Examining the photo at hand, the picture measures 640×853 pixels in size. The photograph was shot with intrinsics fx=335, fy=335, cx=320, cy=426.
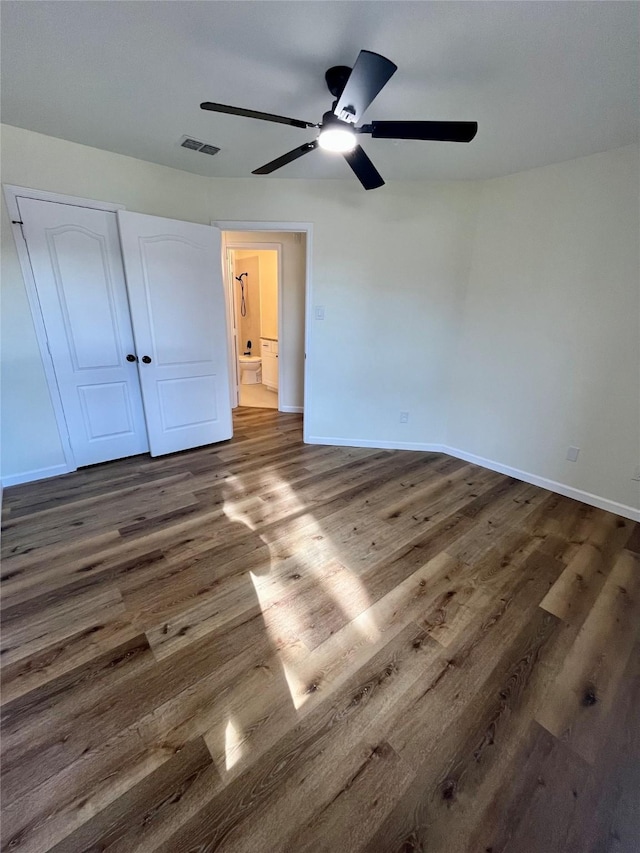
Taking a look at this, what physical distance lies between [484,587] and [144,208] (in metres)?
3.90

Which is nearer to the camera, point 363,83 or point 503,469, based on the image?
point 363,83

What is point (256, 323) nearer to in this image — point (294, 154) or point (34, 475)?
point (34, 475)

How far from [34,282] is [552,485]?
4.55m

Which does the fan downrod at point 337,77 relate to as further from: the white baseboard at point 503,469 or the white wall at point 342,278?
the white baseboard at point 503,469

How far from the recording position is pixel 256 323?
684 cm

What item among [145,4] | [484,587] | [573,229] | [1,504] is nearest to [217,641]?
[484,587]

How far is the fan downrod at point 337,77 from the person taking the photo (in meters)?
1.62

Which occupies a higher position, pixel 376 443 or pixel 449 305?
pixel 449 305

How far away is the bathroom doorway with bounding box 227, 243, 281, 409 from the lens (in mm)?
4957

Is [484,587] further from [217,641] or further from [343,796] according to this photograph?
[217,641]

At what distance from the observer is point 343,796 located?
105 centimetres

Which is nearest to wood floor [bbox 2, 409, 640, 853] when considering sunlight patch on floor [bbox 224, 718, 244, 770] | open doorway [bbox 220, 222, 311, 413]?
sunlight patch on floor [bbox 224, 718, 244, 770]

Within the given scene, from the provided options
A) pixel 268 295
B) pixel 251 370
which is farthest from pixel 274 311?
pixel 251 370

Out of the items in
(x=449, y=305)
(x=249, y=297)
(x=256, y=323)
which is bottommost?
(x=256, y=323)
